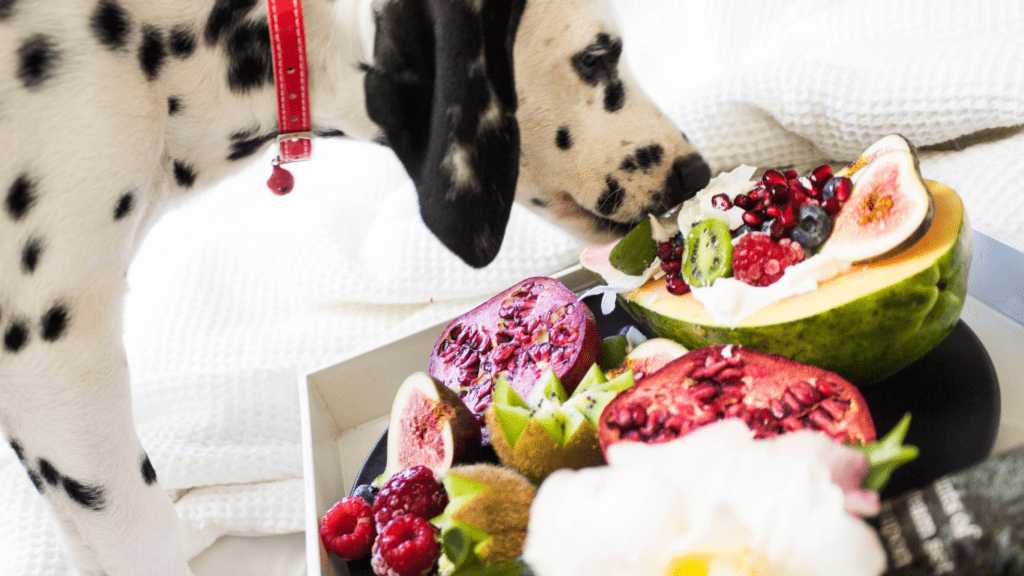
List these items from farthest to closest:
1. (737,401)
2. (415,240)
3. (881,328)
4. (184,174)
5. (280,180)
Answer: (415,240) → (280,180) → (184,174) → (881,328) → (737,401)

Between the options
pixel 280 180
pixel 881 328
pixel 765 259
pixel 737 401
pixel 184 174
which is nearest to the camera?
pixel 737 401

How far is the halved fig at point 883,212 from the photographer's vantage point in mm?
736

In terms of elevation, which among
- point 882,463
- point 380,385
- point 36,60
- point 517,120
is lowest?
point 380,385

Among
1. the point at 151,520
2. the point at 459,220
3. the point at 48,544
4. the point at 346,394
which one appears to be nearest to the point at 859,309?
the point at 459,220

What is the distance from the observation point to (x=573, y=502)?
0.38 metres

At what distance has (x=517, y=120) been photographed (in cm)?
87

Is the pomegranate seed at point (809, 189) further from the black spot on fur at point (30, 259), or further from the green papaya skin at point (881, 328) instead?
the black spot on fur at point (30, 259)

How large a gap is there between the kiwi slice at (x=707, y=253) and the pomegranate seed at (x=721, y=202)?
0.03 m

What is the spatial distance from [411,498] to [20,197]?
55 cm

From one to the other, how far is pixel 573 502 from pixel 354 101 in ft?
2.31

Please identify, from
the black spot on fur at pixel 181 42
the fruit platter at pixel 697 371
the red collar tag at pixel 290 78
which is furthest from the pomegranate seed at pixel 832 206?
the black spot on fur at pixel 181 42

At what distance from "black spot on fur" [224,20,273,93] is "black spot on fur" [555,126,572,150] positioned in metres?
→ 0.41

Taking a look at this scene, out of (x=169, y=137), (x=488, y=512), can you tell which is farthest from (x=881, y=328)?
(x=169, y=137)

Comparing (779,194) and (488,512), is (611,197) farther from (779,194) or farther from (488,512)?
(488,512)
